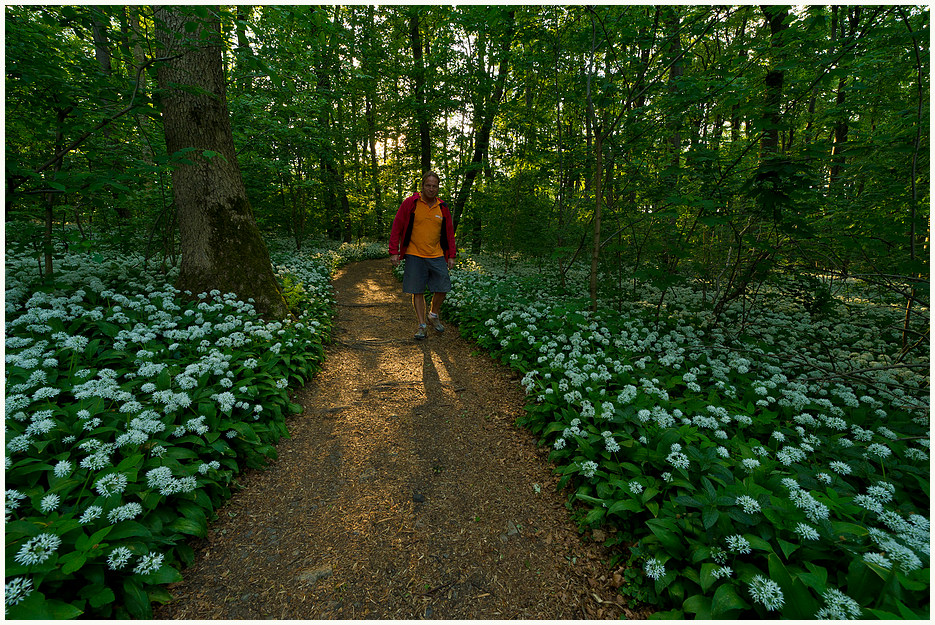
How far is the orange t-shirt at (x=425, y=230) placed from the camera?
6059 mm

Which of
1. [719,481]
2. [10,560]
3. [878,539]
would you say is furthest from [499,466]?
[10,560]

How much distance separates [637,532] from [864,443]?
8.17ft

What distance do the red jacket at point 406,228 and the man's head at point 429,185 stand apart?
7.1 inches

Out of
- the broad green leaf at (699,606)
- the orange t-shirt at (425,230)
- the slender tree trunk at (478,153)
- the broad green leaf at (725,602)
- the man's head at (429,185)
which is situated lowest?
the broad green leaf at (699,606)

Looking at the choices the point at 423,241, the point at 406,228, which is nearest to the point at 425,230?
the point at 423,241

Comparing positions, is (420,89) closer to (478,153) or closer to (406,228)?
(478,153)

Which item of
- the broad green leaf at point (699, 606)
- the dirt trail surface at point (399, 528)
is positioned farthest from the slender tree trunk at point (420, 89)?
the broad green leaf at point (699, 606)

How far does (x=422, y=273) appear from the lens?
6.34 meters

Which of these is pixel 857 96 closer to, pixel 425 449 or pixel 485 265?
pixel 425 449

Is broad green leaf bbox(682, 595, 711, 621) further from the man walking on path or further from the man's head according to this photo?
the man's head

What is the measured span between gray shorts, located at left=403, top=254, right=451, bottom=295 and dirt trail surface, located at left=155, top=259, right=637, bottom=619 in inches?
94.6

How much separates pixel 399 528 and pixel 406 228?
4790 millimetres

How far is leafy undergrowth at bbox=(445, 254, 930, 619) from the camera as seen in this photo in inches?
73.5

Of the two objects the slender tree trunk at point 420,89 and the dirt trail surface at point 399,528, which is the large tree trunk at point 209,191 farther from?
the slender tree trunk at point 420,89
